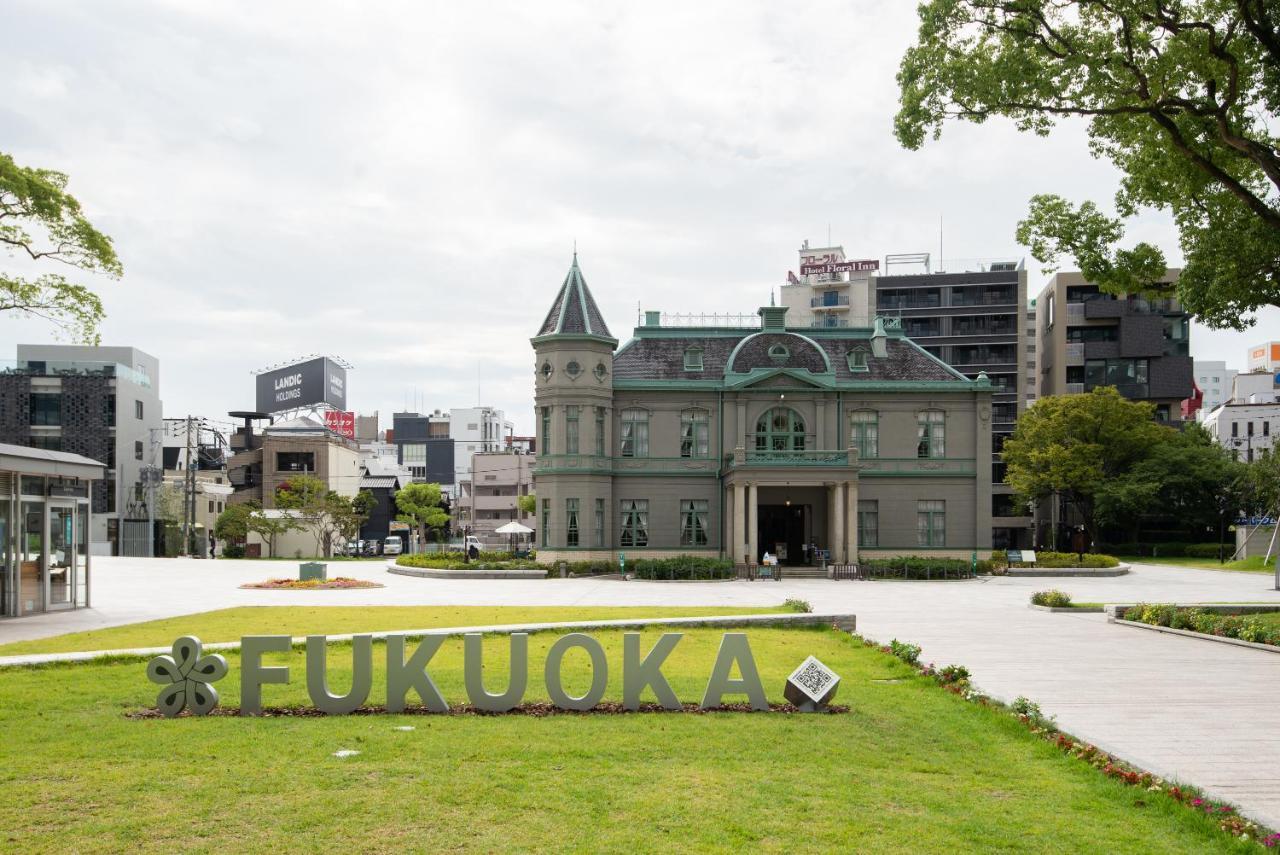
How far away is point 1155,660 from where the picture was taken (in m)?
18.9

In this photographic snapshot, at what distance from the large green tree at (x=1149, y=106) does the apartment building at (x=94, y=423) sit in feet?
201

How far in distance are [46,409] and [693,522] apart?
4581cm

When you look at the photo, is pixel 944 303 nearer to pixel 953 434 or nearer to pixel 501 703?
pixel 953 434

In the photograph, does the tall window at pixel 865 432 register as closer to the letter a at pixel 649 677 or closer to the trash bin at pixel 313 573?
the trash bin at pixel 313 573

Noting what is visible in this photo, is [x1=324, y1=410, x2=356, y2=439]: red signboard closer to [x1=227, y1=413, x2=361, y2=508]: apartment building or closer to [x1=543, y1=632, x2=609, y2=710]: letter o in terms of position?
[x1=227, y1=413, x2=361, y2=508]: apartment building

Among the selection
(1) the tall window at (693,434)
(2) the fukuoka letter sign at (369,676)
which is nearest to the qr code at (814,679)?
(2) the fukuoka letter sign at (369,676)

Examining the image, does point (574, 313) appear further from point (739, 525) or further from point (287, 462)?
point (287, 462)

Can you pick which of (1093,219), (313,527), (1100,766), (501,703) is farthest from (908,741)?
(313,527)

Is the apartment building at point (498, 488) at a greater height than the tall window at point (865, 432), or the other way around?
the tall window at point (865, 432)

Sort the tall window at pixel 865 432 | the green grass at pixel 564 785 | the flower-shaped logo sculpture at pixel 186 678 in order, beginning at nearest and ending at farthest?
the green grass at pixel 564 785
the flower-shaped logo sculpture at pixel 186 678
the tall window at pixel 865 432

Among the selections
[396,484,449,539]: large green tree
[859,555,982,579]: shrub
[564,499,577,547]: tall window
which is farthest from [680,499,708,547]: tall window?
[396,484,449,539]: large green tree

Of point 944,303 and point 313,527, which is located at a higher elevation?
point 944,303

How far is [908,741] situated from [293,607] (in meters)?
20.2

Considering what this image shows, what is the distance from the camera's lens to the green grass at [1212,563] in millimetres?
53500
